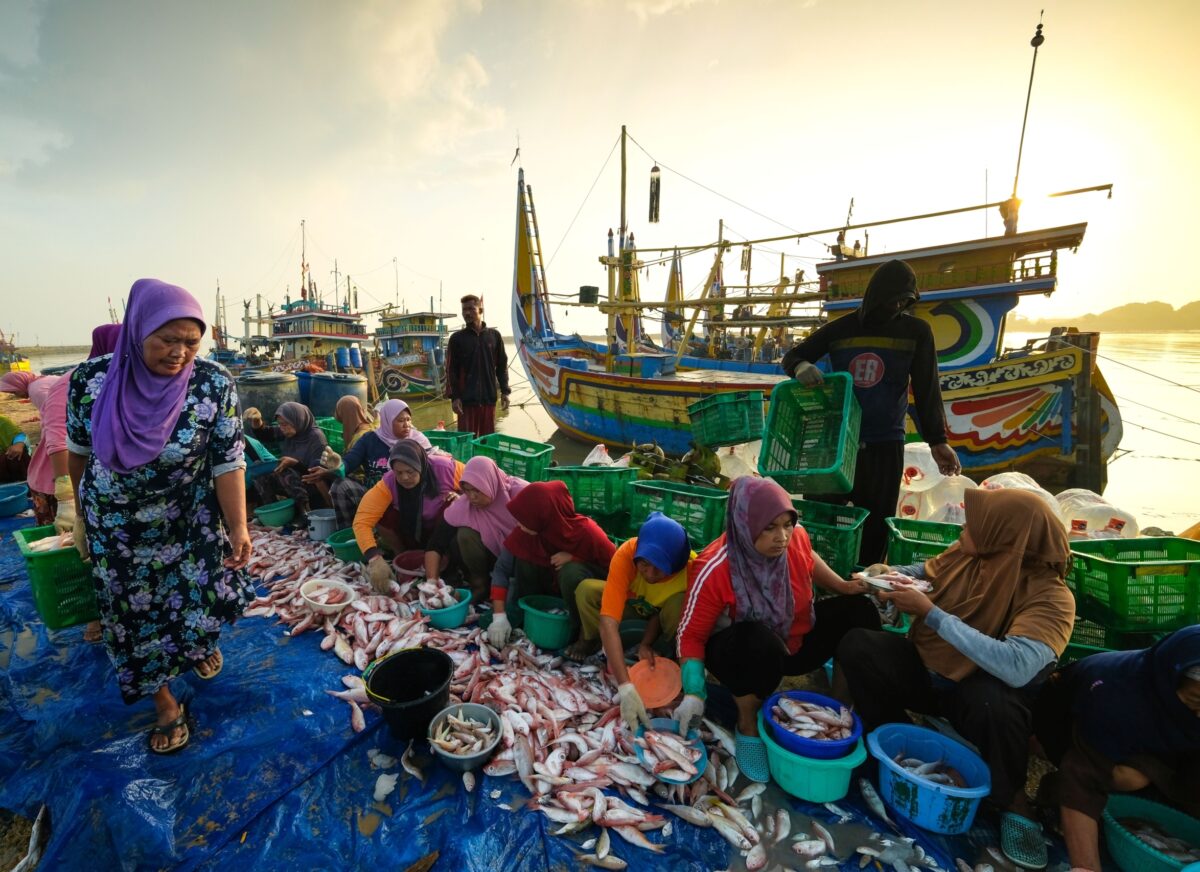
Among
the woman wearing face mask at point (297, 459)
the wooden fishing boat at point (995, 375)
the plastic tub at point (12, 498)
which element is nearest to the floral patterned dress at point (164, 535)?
the woman wearing face mask at point (297, 459)

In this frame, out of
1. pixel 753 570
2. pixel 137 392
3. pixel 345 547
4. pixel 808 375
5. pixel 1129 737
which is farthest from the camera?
pixel 345 547

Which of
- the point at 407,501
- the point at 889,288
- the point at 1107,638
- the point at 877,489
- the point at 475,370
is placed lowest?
the point at 1107,638

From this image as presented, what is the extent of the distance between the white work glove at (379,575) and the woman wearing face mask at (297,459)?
7.39ft

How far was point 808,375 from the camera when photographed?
380 cm

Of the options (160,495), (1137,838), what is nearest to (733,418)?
(1137,838)

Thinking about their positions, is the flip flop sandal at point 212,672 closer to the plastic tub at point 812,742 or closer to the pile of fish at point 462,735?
the pile of fish at point 462,735

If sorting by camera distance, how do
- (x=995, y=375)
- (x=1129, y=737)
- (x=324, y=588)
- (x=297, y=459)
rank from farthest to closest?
(x=995, y=375) < (x=297, y=459) < (x=324, y=588) < (x=1129, y=737)

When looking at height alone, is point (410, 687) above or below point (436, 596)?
below

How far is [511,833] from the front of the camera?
2170 mm

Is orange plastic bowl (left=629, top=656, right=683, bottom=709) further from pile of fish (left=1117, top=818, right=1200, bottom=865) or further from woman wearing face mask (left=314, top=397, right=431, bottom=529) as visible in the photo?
woman wearing face mask (left=314, top=397, right=431, bottom=529)

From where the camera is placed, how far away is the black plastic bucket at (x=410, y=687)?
2.54 meters

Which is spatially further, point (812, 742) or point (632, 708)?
point (632, 708)

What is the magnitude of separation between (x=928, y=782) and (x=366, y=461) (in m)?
5.07

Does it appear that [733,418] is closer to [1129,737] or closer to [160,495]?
[1129,737]
